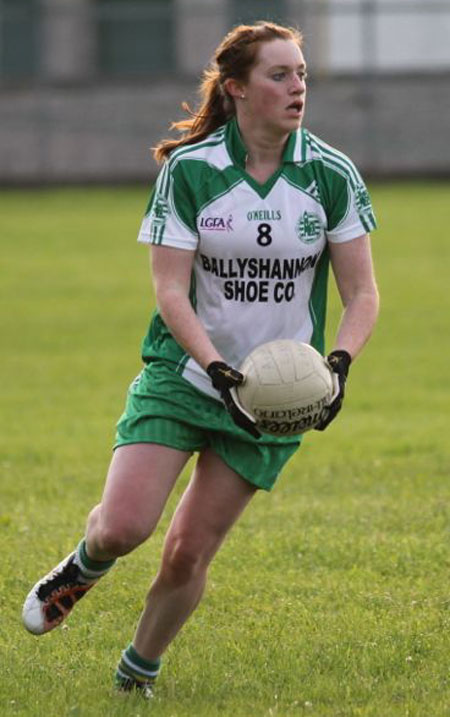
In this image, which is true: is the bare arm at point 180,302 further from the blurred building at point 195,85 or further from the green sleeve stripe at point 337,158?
the blurred building at point 195,85

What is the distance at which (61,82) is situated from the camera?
38625mm

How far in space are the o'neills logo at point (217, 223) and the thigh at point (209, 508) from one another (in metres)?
0.82

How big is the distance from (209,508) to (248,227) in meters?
1.01

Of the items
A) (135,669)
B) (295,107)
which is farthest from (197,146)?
(135,669)

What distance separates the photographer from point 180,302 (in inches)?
227

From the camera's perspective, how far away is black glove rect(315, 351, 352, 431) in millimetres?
5707

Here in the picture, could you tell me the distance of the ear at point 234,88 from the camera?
594cm

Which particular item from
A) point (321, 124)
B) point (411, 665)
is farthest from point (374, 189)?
point (411, 665)

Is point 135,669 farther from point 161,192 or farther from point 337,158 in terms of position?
point 337,158

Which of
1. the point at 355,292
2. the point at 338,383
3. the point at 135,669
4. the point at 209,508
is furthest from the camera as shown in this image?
the point at 135,669

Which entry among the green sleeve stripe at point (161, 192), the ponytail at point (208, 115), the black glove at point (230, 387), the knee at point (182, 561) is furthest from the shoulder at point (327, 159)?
the knee at point (182, 561)

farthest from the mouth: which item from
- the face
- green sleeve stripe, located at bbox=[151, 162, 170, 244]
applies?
green sleeve stripe, located at bbox=[151, 162, 170, 244]

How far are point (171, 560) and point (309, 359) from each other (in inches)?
35.5

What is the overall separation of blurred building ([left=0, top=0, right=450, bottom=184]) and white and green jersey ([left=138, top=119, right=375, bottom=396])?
3190 cm
